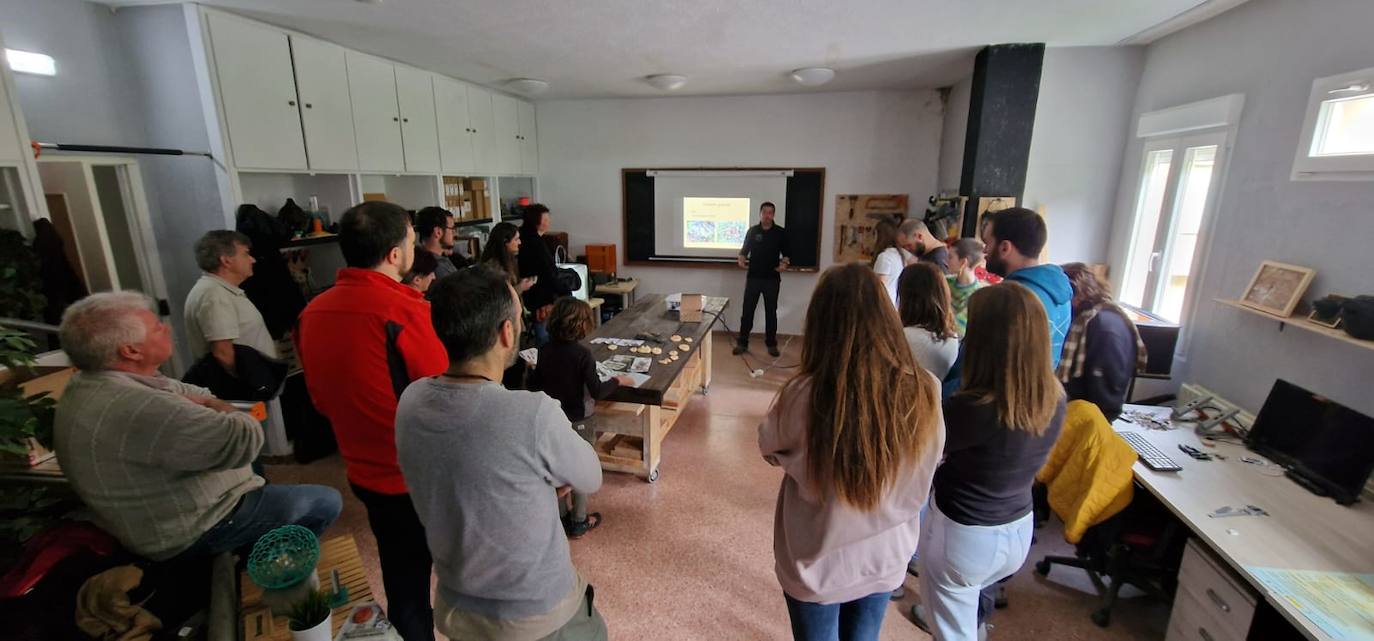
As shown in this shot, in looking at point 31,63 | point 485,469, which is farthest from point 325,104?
point 485,469

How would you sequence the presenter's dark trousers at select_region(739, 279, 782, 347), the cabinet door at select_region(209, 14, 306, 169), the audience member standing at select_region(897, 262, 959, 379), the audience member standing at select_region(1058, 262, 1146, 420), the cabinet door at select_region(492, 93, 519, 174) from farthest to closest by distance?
the presenter's dark trousers at select_region(739, 279, 782, 347)
the cabinet door at select_region(492, 93, 519, 174)
the cabinet door at select_region(209, 14, 306, 169)
the audience member standing at select_region(1058, 262, 1146, 420)
the audience member standing at select_region(897, 262, 959, 379)

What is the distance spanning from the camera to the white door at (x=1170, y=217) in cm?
283

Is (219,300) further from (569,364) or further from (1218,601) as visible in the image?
(1218,601)

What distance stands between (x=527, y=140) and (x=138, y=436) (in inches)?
208

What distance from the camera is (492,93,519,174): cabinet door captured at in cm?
556

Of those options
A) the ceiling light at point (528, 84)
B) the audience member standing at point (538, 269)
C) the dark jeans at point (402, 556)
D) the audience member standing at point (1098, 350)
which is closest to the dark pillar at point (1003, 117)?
the audience member standing at point (1098, 350)

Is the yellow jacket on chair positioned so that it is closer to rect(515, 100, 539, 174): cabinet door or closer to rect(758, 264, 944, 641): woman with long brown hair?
rect(758, 264, 944, 641): woman with long brown hair

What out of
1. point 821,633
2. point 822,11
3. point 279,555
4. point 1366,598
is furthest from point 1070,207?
point 279,555

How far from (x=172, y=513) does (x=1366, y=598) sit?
346 centimetres

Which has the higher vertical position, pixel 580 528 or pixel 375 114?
pixel 375 114

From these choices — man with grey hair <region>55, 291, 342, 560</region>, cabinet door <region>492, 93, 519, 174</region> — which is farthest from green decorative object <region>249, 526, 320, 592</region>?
cabinet door <region>492, 93, 519, 174</region>

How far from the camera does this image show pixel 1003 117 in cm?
365

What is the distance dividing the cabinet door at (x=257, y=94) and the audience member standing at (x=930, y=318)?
3.54 meters

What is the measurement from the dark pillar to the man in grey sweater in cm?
367
